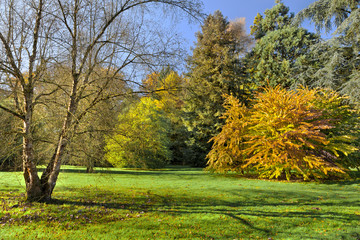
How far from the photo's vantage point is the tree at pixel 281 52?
62.1ft

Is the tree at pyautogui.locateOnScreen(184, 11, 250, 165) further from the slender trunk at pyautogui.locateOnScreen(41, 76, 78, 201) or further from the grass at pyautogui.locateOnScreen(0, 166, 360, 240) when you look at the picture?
the slender trunk at pyautogui.locateOnScreen(41, 76, 78, 201)

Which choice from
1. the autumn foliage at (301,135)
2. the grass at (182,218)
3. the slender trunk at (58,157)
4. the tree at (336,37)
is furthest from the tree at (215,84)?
the slender trunk at (58,157)

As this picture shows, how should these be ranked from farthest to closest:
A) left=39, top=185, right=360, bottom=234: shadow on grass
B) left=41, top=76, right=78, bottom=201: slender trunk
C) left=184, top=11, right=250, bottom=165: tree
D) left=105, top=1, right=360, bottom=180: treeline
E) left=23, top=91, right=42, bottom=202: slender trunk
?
1. left=184, top=11, right=250, bottom=165: tree
2. left=105, top=1, right=360, bottom=180: treeline
3. left=41, top=76, right=78, bottom=201: slender trunk
4. left=23, top=91, right=42, bottom=202: slender trunk
5. left=39, top=185, right=360, bottom=234: shadow on grass

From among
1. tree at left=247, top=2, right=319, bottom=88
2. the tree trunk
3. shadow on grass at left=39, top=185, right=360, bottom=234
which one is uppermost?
tree at left=247, top=2, right=319, bottom=88

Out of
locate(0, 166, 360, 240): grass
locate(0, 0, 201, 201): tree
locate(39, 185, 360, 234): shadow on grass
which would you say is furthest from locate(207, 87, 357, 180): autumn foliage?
locate(0, 0, 201, 201): tree

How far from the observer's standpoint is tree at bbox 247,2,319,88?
18.9 metres

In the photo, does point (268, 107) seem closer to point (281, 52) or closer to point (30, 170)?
point (30, 170)

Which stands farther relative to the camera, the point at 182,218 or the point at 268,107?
the point at 268,107

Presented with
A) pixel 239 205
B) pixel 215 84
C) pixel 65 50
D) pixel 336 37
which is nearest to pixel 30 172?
pixel 65 50

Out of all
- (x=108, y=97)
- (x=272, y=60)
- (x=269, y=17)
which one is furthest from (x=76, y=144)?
(x=269, y=17)

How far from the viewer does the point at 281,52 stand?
20516mm

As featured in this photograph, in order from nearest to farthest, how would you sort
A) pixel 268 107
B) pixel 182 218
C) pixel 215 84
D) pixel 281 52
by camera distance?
pixel 182 218 → pixel 268 107 → pixel 215 84 → pixel 281 52

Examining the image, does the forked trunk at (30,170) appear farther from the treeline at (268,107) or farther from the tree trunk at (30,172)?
the treeline at (268,107)

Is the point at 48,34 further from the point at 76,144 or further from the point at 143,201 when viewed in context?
the point at 143,201
